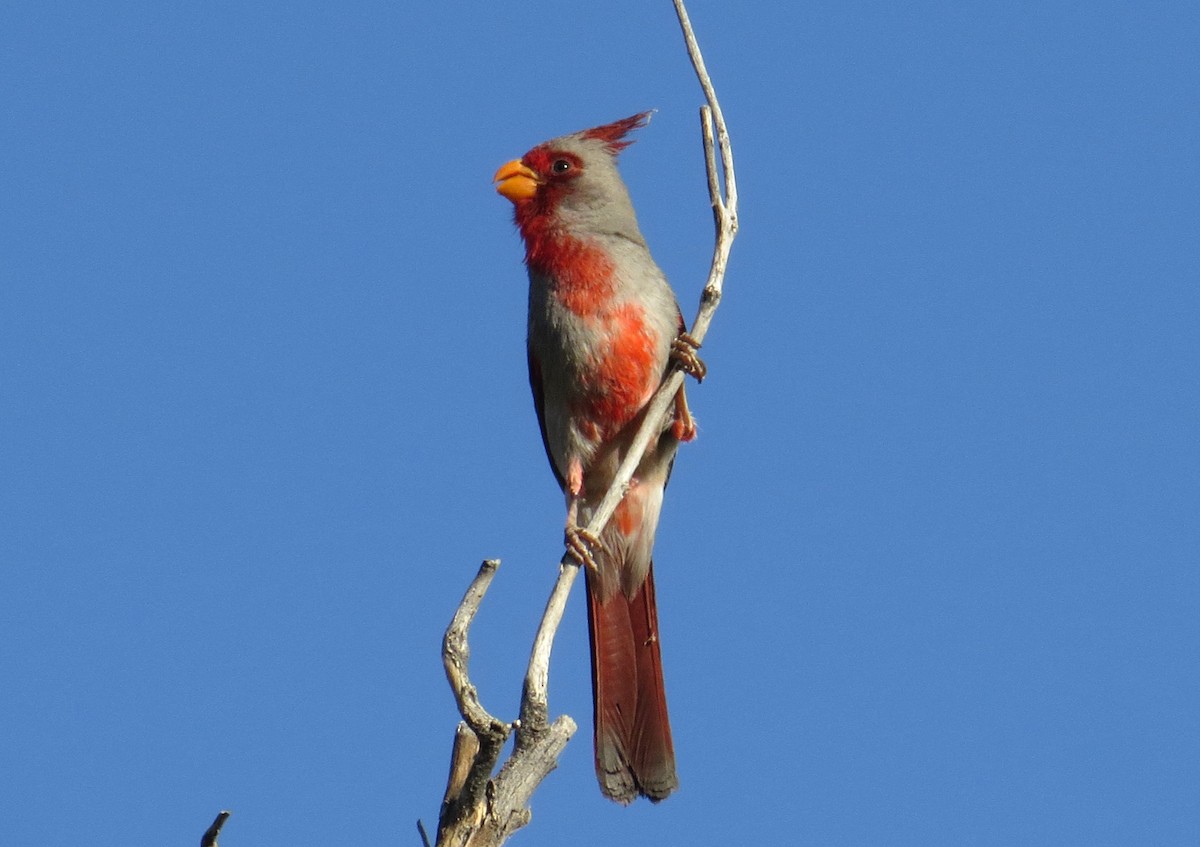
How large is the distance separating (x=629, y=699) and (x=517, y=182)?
219 centimetres

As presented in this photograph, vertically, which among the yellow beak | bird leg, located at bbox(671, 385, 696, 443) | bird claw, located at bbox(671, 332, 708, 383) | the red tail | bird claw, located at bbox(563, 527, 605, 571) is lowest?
the red tail

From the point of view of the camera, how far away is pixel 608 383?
19.2 feet

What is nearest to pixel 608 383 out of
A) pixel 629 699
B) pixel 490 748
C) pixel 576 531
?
pixel 576 531

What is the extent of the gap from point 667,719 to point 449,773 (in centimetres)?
202

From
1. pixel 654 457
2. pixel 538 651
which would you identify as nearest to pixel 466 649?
pixel 538 651

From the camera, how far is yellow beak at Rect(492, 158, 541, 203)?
629 centimetres

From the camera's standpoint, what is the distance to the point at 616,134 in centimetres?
639

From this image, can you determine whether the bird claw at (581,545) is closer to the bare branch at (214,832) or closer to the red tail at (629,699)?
the red tail at (629,699)

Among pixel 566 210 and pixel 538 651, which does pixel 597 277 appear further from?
pixel 538 651

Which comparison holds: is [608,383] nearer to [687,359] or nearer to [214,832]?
[687,359]

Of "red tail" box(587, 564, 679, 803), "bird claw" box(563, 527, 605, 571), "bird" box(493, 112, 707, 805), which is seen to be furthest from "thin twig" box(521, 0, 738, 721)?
"red tail" box(587, 564, 679, 803)

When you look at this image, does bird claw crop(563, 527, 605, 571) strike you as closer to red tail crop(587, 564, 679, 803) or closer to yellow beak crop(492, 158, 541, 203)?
red tail crop(587, 564, 679, 803)

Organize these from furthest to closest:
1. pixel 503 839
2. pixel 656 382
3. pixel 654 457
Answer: pixel 654 457 → pixel 656 382 → pixel 503 839

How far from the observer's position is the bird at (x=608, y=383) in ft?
19.1
